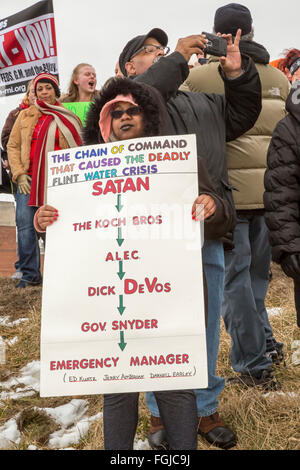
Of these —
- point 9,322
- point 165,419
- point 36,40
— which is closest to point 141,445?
point 165,419

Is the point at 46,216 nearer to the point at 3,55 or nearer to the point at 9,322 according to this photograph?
the point at 9,322

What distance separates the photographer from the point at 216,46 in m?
2.21

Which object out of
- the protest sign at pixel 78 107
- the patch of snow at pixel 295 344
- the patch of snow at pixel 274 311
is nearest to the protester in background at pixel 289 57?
the protest sign at pixel 78 107

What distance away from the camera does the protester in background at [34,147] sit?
376 centimetres

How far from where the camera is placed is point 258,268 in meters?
3.01

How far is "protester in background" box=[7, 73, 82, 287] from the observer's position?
12.3 feet

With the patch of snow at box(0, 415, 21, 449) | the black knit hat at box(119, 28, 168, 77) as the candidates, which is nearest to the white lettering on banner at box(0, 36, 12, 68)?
the black knit hat at box(119, 28, 168, 77)

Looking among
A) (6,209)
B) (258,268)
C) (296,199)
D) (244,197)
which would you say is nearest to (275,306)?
(258,268)

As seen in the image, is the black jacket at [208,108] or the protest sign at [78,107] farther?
the protest sign at [78,107]

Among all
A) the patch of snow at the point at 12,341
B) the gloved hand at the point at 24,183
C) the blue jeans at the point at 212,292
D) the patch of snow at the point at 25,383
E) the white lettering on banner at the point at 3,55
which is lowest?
the patch of snow at the point at 25,383

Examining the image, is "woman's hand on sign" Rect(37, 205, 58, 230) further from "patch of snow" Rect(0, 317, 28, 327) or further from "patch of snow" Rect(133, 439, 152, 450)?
"patch of snow" Rect(0, 317, 28, 327)

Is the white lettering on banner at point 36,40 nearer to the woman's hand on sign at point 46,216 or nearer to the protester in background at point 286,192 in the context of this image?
the protester in background at point 286,192

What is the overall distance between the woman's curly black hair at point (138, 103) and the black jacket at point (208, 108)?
0.45ft

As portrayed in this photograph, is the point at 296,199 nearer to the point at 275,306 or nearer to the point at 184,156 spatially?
the point at 184,156
